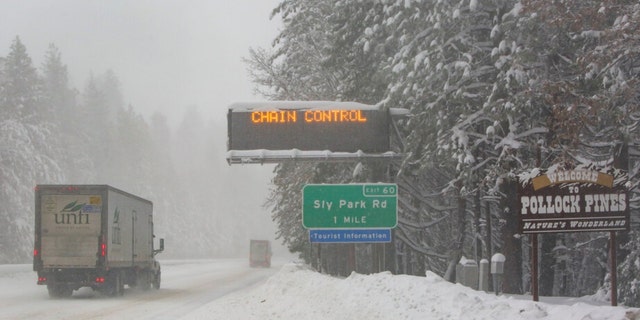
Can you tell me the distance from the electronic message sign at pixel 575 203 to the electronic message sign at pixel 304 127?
1049 centimetres

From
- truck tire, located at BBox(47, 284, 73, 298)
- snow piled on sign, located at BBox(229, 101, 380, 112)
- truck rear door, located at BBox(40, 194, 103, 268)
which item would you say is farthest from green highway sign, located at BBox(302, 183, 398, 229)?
truck tire, located at BBox(47, 284, 73, 298)

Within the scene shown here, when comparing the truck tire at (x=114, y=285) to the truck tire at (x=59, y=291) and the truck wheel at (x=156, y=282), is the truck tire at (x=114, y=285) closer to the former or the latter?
the truck tire at (x=59, y=291)

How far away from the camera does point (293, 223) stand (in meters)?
34.2

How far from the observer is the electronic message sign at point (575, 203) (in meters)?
10.6

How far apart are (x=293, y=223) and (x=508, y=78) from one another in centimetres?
2013

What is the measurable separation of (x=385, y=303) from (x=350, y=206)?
7989 mm

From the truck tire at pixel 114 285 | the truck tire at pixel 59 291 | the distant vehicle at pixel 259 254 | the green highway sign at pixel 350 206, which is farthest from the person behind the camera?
the distant vehicle at pixel 259 254

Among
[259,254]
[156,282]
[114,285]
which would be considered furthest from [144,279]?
[259,254]

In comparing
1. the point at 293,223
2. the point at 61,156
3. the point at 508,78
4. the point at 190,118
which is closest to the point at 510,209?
the point at 508,78

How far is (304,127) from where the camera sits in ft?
69.5

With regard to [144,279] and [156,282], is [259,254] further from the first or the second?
[144,279]

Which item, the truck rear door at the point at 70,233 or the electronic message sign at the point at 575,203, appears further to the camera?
the truck rear door at the point at 70,233

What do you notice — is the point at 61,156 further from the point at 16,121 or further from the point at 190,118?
the point at 190,118

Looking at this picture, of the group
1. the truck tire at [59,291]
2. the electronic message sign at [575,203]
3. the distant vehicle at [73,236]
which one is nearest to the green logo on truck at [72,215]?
the distant vehicle at [73,236]
